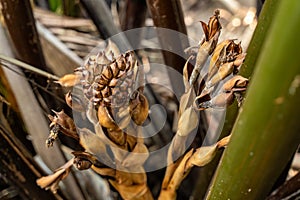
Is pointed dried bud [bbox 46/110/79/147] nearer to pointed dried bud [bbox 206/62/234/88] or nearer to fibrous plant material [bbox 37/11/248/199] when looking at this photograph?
fibrous plant material [bbox 37/11/248/199]

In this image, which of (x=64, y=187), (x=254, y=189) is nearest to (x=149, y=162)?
(x=64, y=187)

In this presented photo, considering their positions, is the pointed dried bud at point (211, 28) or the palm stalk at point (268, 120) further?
the pointed dried bud at point (211, 28)

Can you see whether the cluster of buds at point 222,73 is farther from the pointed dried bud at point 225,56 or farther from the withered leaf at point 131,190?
the withered leaf at point 131,190

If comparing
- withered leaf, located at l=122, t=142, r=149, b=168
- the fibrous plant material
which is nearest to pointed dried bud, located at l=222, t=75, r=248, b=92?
the fibrous plant material

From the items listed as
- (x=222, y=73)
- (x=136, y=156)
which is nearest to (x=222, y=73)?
(x=222, y=73)

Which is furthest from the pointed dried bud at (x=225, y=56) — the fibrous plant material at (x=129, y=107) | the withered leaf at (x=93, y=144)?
the withered leaf at (x=93, y=144)

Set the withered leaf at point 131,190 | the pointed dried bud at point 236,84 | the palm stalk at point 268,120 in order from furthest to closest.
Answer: the withered leaf at point 131,190, the pointed dried bud at point 236,84, the palm stalk at point 268,120
